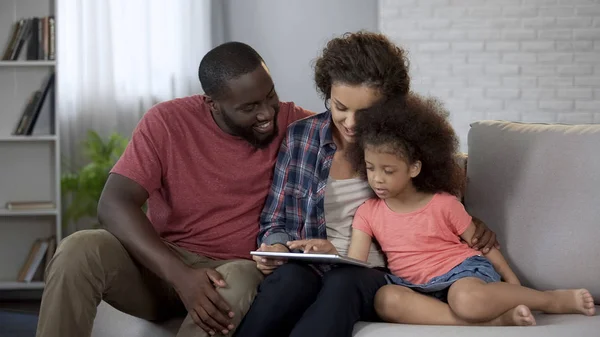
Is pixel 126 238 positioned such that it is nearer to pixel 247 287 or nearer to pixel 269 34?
pixel 247 287

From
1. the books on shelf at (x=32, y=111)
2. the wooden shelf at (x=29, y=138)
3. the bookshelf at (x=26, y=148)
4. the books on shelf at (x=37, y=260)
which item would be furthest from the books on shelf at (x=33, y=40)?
the books on shelf at (x=37, y=260)

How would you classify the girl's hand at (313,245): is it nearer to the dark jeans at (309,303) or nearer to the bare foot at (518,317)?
Result: the dark jeans at (309,303)

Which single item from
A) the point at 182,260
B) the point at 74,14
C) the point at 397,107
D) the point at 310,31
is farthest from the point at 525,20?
the point at 182,260

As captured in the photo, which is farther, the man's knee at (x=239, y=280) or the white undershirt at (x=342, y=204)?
the white undershirt at (x=342, y=204)

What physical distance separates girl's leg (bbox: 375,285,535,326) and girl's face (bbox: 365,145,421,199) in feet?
0.84

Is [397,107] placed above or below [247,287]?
above

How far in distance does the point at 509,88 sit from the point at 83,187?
2.47 metres

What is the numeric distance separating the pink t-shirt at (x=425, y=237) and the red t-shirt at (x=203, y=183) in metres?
0.35

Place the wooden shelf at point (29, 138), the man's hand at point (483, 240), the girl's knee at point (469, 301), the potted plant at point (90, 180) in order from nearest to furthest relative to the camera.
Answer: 1. the girl's knee at point (469, 301)
2. the man's hand at point (483, 240)
3. the wooden shelf at point (29, 138)
4. the potted plant at point (90, 180)

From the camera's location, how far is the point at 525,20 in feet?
17.1

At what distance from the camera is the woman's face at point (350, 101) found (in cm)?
225

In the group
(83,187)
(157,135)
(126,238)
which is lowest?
(83,187)

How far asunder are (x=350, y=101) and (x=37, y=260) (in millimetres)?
2526

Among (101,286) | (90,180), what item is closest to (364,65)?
(101,286)
